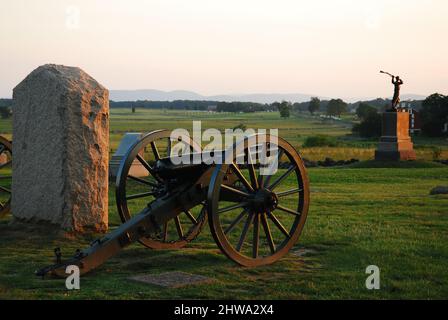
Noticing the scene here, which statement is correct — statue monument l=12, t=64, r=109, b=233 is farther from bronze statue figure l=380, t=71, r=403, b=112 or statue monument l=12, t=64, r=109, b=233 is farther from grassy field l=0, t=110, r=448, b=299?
bronze statue figure l=380, t=71, r=403, b=112

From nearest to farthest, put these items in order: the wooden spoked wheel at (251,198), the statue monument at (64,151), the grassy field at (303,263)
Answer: the grassy field at (303,263), the wooden spoked wheel at (251,198), the statue monument at (64,151)

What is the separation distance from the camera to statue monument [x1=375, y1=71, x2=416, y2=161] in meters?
26.7

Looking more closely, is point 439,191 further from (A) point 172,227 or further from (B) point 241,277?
(B) point 241,277

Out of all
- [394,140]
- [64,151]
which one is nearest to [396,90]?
[394,140]

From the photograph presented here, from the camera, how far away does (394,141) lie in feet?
87.8

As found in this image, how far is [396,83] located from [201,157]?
23.8 meters

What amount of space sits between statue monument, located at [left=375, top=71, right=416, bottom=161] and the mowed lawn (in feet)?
Answer: 49.5

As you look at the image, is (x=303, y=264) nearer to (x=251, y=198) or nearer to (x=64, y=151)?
(x=251, y=198)

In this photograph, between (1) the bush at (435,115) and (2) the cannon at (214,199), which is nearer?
(2) the cannon at (214,199)

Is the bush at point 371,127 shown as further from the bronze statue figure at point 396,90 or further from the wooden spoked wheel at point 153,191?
the wooden spoked wheel at point 153,191

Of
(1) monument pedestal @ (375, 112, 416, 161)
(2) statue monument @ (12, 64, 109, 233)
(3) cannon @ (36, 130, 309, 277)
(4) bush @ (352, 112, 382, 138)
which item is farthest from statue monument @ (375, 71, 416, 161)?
(4) bush @ (352, 112, 382, 138)

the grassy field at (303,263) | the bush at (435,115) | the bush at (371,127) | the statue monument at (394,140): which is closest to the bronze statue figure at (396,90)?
the statue monument at (394,140)

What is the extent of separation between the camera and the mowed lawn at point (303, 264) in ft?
20.1
